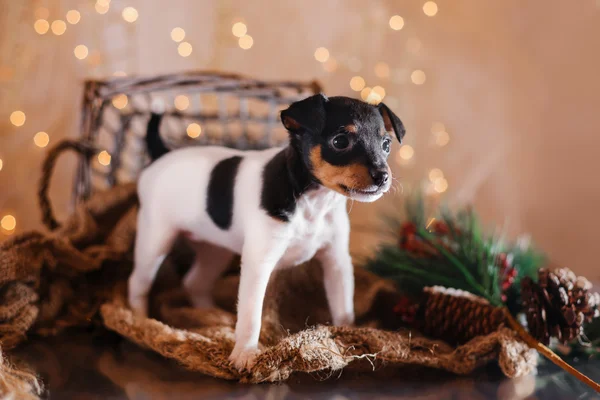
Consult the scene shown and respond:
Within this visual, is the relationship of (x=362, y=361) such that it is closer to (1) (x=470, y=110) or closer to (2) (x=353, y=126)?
(2) (x=353, y=126)

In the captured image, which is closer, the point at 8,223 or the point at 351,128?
the point at 351,128

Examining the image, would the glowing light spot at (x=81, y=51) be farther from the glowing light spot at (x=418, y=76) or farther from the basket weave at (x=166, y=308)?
the glowing light spot at (x=418, y=76)

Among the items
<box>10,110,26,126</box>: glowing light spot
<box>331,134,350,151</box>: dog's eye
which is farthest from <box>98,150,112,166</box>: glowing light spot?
<box>331,134,350,151</box>: dog's eye

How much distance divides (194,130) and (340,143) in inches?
35.5

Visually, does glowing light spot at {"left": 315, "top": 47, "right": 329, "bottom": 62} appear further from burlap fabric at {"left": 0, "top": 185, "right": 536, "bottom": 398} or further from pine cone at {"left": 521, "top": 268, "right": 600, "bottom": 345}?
pine cone at {"left": 521, "top": 268, "right": 600, "bottom": 345}

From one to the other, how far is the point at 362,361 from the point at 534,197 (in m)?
1.12

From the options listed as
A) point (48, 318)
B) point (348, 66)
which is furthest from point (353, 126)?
point (348, 66)

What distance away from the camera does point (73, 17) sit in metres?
1.65

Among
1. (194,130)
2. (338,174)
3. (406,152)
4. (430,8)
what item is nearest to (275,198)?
(338,174)

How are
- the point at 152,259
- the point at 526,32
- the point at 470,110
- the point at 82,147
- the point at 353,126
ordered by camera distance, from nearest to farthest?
1. the point at 353,126
2. the point at 152,259
3. the point at 82,147
4. the point at 526,32
5. the point at 470,110

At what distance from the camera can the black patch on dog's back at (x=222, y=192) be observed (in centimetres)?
95

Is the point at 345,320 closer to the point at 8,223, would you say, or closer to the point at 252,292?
the point at 252,292

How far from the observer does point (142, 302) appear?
109 centimetres

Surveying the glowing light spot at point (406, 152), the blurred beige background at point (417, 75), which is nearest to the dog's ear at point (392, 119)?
the blurred beige background at point (417, 75)
